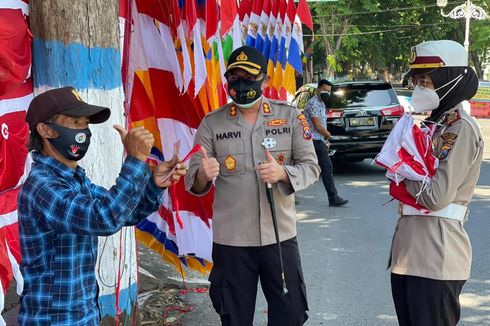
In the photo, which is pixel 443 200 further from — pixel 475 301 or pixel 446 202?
pixel 475 301

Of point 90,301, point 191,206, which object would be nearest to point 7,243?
point 90,301

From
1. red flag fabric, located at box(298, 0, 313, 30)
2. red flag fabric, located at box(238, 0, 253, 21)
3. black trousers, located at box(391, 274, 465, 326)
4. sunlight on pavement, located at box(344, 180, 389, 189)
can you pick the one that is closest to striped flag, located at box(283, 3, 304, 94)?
red flag fabric, located at box(298, 0, 313, 30)

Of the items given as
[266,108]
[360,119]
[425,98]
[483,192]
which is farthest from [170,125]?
[360,119]

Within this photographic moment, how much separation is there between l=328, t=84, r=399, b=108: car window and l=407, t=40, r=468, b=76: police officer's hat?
25.9 feet

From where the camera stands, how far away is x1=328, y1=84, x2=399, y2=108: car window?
10633mm

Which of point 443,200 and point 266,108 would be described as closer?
point 443,200

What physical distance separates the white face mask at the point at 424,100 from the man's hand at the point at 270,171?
76cm

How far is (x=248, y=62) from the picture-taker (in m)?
3.14

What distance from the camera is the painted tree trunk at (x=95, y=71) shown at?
3.15 m

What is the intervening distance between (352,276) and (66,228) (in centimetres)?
382

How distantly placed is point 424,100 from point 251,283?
54.5 inches

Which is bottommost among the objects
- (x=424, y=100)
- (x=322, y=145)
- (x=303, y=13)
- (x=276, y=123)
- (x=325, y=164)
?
(x=325, y=164)

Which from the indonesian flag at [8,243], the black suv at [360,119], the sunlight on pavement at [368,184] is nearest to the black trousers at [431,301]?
the indonesian flag at [8,243]

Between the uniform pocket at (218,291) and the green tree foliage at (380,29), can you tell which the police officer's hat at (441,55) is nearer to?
the uniform pocket at (218,291)
